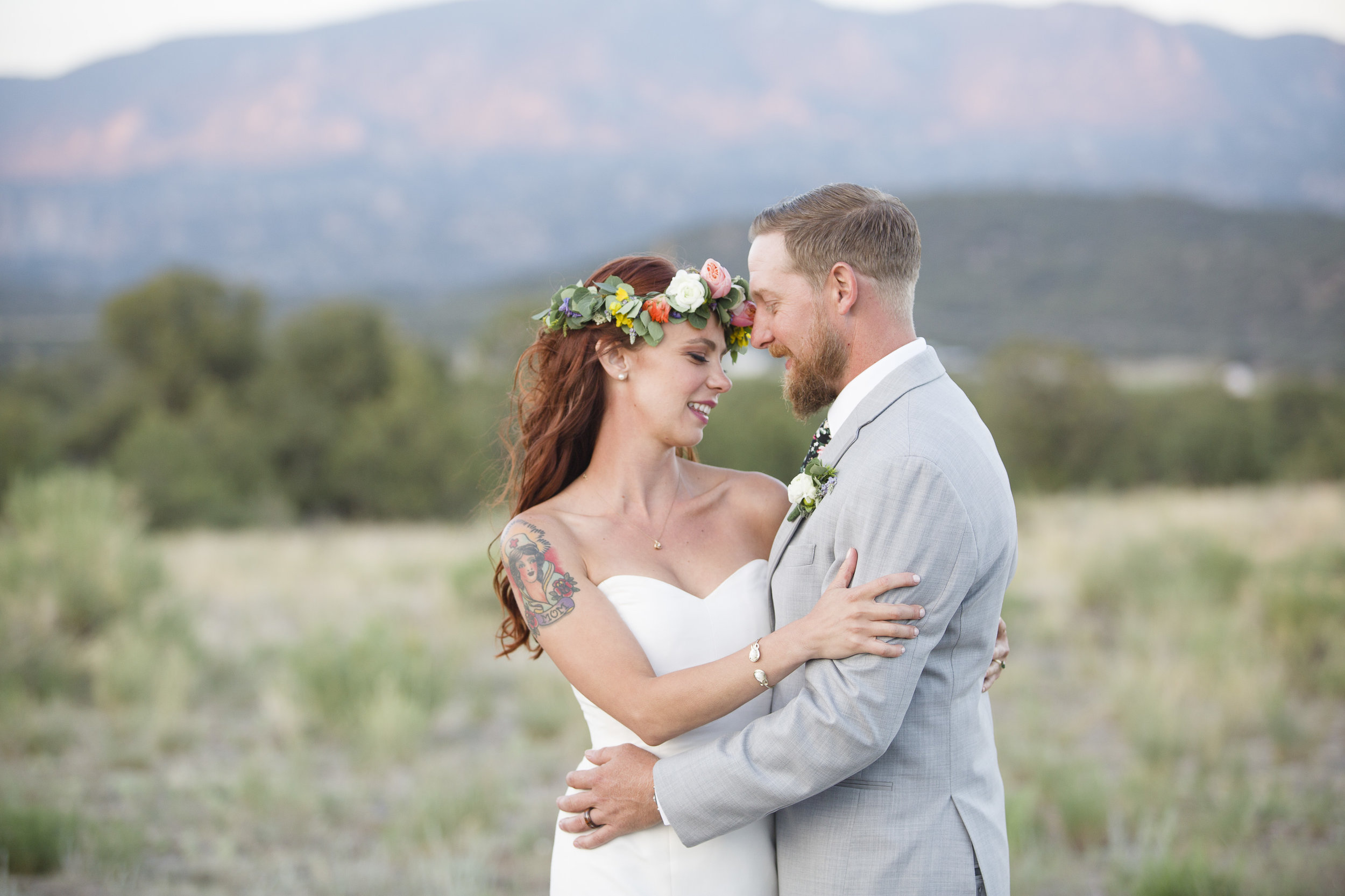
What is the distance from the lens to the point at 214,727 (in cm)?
775

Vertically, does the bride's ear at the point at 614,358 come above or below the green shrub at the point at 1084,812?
above

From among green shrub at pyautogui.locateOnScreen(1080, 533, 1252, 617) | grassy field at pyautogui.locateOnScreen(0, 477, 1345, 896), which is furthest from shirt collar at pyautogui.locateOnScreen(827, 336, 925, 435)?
green shrub at pyautogui.locateOnScreen(1080, 533, 1252, 617)

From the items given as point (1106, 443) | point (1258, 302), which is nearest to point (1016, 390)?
point (1106, 443)

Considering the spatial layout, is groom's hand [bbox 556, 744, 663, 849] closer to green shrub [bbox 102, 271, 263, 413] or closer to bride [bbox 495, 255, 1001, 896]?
bride [bbox 495, 255, 1001, 896]

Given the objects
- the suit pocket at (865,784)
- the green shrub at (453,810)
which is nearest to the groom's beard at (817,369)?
the suit pocket at (865,784)

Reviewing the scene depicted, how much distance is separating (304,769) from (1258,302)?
216 feet

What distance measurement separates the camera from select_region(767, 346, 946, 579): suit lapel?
2422 mm

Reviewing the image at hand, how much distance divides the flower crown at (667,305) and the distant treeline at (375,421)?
19.9m

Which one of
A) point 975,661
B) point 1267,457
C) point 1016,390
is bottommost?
point 1267,457

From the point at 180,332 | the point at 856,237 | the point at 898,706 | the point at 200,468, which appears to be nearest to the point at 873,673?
the point at 898,706

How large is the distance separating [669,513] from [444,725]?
5495 millimetres

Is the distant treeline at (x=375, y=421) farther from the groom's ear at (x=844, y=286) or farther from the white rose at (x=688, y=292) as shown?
the groom's ear at (x=844, y=286)

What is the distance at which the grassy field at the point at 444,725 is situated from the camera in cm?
525

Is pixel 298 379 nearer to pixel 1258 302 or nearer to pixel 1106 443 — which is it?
pixel 1106 443
